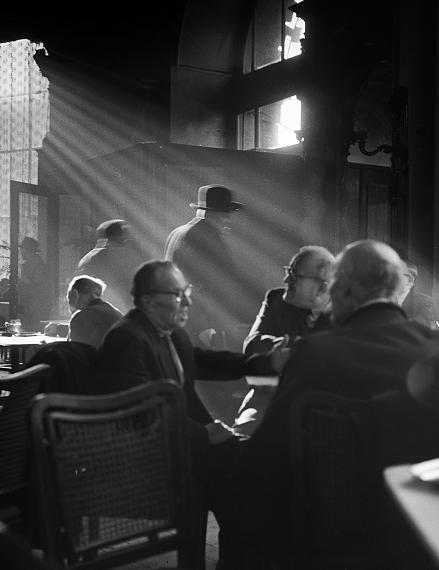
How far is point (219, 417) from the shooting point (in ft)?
16.7

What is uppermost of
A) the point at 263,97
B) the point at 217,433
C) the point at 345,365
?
the point at 263,97

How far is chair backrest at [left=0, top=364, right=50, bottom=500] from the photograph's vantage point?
8.52ft

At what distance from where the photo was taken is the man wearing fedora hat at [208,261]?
17.2ft

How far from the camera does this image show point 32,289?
10266 millimetres

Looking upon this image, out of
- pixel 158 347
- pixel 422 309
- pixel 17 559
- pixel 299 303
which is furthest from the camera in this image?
pixel 422 309

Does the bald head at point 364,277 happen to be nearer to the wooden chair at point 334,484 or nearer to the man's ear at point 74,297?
the wooden chair at point 334,484

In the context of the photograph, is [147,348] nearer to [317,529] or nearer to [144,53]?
[317,529]

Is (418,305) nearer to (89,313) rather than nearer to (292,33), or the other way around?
(89,313)

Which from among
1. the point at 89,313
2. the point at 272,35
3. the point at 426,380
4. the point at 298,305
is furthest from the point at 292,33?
the point at 426,380

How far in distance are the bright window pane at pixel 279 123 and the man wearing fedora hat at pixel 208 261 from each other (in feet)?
14.8

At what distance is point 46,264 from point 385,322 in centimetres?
929

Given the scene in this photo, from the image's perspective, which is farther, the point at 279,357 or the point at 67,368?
the point at 279,357

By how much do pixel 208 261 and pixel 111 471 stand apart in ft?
11.6

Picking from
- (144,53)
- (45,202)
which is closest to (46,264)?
(45,202)
